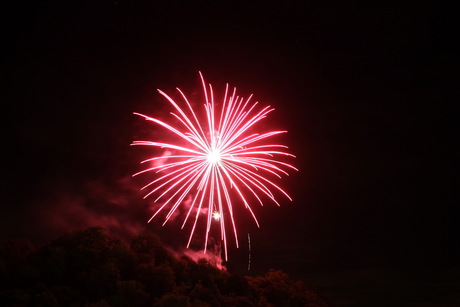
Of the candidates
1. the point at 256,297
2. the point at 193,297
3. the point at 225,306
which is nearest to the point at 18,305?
the point at 193,297

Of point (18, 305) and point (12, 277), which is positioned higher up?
point (12, 277)

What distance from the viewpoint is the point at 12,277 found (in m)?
32.2

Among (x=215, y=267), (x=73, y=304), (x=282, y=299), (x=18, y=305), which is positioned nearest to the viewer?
(x=18, y=305)

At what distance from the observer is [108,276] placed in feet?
109

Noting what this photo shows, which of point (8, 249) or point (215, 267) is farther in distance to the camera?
point (215, 267)

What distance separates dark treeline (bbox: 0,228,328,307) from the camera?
31438mm

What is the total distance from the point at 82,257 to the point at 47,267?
2392mm

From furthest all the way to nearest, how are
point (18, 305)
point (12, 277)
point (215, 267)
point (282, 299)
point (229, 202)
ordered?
point (282, 299)
point (215, 267)
point (229, 202)
point (12, 277)
point (18, 305)

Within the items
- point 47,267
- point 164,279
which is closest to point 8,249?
point 47,267

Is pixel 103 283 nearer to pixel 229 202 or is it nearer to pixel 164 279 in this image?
pixel 164 279

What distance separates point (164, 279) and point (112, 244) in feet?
17.1

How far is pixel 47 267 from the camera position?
33812mm

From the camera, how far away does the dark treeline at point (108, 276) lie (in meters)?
31.4

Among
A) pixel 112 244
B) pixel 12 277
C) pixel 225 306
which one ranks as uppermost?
pixel 112 244
